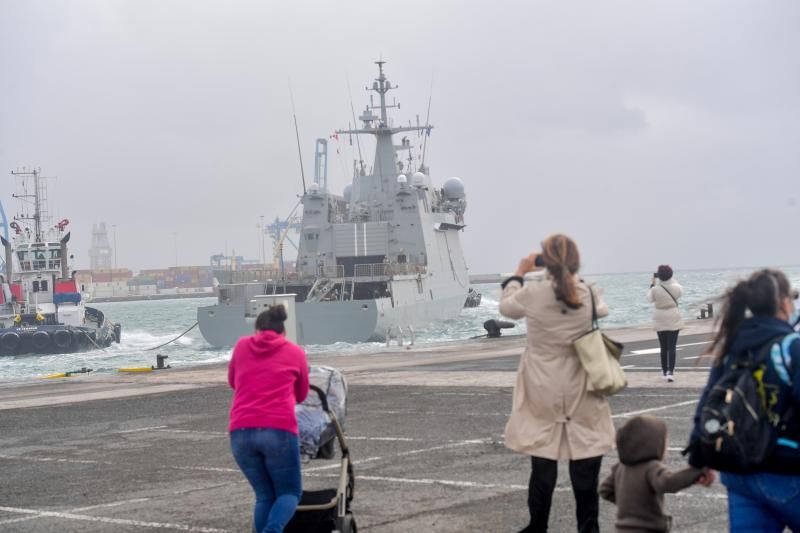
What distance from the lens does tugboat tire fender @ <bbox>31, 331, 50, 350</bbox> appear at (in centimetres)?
5484

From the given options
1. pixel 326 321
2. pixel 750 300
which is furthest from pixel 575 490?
pixel 326 321

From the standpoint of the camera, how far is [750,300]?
421 centimetres

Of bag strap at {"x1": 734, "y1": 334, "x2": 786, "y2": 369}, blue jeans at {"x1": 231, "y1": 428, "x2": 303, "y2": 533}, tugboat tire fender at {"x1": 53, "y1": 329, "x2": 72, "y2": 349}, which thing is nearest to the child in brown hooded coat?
bag strap at {"x1": 734, "y1": 334, "x2": 786, "y2": 369}

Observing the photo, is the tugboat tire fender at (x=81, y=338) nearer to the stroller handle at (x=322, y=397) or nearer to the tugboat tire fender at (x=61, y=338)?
the tugboat tire fender at (x=61, y=338)

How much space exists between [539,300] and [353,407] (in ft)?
28.7

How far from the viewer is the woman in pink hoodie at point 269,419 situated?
5.72 metres

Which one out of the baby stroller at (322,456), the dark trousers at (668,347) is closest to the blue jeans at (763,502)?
the baby stroller at (322,456)

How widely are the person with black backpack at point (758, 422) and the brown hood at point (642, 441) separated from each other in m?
0.44

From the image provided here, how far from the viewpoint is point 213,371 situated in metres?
23.9

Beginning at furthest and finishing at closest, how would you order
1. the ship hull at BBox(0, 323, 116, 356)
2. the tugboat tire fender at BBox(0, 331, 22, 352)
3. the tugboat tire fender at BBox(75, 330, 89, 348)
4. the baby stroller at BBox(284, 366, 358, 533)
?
the tugboat tire fender at BBox(75, 330, 89, 348) < the ship hull at BBox(0, 323, 116, 356) < the tugboat tire fender at BBox(0, 331, 22, 352) < the baby stroller at BBox(284, 366, 358, 533)

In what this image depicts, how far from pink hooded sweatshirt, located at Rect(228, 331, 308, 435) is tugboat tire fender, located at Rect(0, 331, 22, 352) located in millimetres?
51663

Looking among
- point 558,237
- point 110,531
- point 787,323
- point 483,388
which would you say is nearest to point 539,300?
point 558,237

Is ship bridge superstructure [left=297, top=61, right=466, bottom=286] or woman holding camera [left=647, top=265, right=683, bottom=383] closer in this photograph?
woman holding camera [left=647, top=265, right=683, bottom=383]

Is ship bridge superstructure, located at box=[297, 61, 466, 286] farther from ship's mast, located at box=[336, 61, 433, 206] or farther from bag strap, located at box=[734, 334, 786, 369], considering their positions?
bag strap, located at box=[734, 334, 786, 369]
